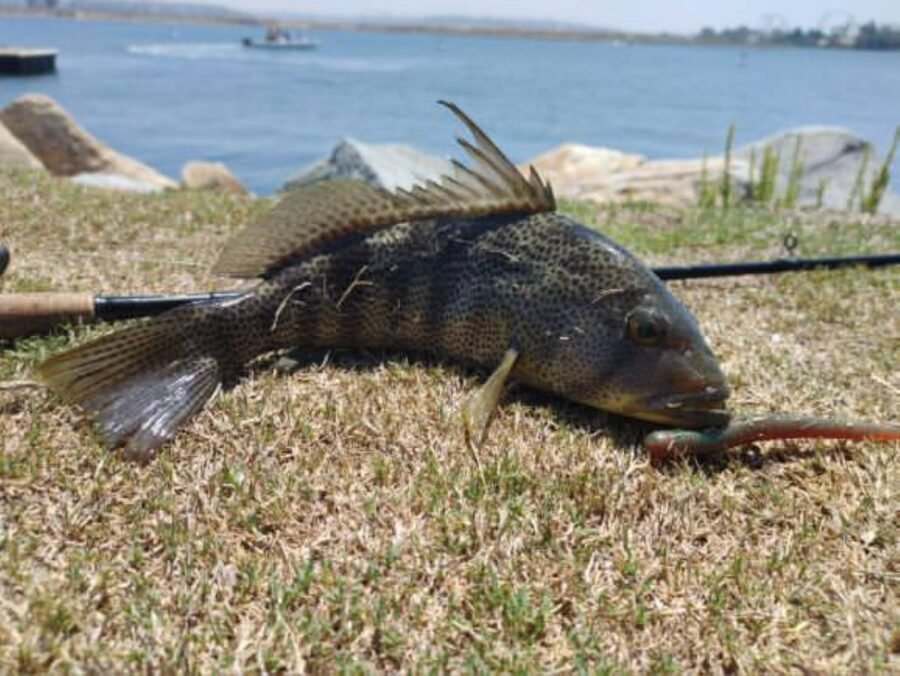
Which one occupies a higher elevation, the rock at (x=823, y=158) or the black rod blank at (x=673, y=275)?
the black rod blank at (x=673, y=275)

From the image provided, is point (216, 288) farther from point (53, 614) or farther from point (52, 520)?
point (53, 614)

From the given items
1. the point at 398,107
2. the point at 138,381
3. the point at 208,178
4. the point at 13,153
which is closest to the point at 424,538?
the point at 138,381

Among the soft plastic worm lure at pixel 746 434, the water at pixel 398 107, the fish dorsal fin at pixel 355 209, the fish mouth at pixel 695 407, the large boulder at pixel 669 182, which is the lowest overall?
the water at pixel 398 107

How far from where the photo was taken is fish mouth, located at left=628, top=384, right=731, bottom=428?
3.29 metres

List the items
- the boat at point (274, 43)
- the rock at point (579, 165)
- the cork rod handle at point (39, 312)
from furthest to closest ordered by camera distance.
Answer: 1. the boat at point (274, 43)
2. the rock at point (579, 165)
3. the cork rod handle at point (39, 312)

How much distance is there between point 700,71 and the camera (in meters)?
82.4

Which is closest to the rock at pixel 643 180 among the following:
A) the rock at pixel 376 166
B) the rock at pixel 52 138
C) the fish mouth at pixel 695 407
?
the rock at pixel 376 166

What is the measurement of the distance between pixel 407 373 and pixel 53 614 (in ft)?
5.92

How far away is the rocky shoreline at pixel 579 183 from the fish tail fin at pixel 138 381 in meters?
7.24

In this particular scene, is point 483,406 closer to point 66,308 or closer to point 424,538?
point 424,538

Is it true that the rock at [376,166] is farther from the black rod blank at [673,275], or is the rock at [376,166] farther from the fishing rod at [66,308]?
the fishing rod at [66,308]

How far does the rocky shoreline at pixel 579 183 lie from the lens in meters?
11.3

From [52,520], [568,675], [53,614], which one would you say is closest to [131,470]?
[52,520]

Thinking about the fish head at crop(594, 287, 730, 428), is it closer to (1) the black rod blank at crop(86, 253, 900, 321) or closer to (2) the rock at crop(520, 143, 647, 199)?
(1) the black rod blank at crop(86, 253, 900, 321)
